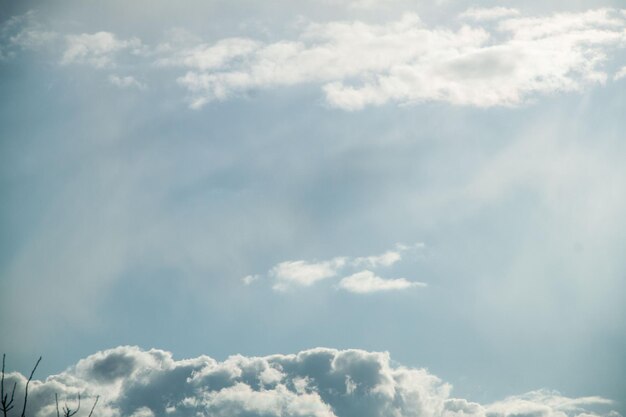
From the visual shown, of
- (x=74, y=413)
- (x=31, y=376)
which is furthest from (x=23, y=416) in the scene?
(x=74, y=413)

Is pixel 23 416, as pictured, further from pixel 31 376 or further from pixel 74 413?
pixel 74 413

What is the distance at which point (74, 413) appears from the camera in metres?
28.1

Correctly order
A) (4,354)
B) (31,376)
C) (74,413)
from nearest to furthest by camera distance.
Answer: (4,354) < (31,376) < (74,413)

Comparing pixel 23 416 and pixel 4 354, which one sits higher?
pixel 4 354

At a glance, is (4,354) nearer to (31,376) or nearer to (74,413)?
(31,376)

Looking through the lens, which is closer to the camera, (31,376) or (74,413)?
(31,376)

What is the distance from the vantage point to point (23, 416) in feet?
79.3

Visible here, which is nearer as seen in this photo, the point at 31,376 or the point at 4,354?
the point at 4,354

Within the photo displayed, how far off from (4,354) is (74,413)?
6435mm

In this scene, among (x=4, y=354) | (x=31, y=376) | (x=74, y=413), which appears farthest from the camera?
(x=74, y=413)

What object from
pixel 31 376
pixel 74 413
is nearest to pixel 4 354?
pixel 31 376

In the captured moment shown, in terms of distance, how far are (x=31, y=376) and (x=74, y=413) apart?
361cm

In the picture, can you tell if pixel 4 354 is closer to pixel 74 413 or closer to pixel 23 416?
pixel 23 416

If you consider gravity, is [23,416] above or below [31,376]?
below
